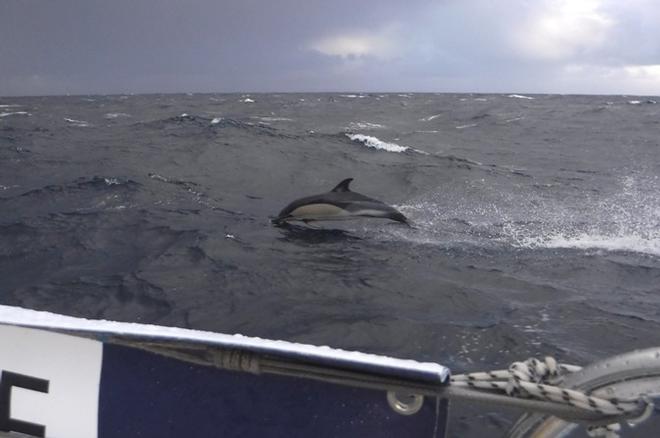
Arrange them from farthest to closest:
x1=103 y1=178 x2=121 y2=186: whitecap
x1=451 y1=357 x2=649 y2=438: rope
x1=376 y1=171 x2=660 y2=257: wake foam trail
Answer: x1=103 y1=178 x2=121 y2=186: whitecap
x1=376 y1=171 x2=660 y2=257: wake foam trail
x1=451 y1=357 x2=649 y2=438: rope

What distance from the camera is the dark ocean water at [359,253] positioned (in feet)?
18.4

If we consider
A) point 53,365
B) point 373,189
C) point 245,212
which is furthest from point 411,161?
point 53,365

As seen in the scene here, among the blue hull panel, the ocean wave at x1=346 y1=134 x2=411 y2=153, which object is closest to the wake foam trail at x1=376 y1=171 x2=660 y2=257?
the blue hull panel

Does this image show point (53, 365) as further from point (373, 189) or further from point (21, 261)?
point (373, 189)

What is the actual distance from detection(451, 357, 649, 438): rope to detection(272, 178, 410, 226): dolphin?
8058 mm

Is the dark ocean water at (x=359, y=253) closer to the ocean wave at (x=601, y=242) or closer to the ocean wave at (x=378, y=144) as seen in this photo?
the ocean wave at (x=601, y=242)

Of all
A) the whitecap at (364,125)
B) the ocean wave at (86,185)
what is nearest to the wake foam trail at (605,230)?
the ocean wave at (86,185)

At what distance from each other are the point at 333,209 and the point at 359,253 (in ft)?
5.57

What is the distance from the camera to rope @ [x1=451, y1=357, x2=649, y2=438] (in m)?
1.55

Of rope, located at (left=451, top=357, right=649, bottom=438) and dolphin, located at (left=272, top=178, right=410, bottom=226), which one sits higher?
rope, located at (left=451, top=357, right=649, bottom=438)

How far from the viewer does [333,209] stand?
9883 mm

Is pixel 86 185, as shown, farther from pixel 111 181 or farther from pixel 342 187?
pixel 342 187

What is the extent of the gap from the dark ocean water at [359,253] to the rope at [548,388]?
2.19 m

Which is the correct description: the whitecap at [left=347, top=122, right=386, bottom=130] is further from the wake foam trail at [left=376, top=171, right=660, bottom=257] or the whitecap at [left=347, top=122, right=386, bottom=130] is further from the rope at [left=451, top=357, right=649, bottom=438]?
the rope at [left=451, top=357, right=649, bottom=438]
